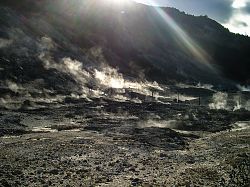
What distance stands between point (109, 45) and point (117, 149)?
86.5m

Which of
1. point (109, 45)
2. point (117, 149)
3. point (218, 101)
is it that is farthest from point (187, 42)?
point (117, 149)

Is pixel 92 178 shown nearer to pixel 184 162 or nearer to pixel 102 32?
pixel 184 162

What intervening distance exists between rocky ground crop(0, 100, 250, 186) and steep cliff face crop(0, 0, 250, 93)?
882 inches

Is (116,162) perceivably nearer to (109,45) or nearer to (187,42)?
(109,45)

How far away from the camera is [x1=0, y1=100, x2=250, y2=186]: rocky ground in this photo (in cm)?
2753

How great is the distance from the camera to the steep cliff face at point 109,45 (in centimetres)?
8706

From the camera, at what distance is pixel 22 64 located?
84.1 meters

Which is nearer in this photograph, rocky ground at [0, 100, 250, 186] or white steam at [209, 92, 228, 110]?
rocky ground at [0, 100, 250, 186]

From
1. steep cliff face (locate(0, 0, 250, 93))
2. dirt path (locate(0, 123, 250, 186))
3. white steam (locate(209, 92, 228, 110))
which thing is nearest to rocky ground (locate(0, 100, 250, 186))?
dirt path (locate(0, 123, 250, 186))

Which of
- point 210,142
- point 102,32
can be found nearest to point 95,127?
point 210,142

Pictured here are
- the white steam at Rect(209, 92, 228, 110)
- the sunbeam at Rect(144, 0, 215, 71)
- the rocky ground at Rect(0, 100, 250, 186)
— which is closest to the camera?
the rocky ground at Rect(0, 100, 250, 186)

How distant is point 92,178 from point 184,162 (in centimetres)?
836

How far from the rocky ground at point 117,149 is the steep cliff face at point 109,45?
22411 millimetres

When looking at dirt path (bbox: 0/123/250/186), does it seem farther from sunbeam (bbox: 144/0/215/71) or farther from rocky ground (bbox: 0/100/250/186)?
sunbeam (bbox: 144/0/215/71)
